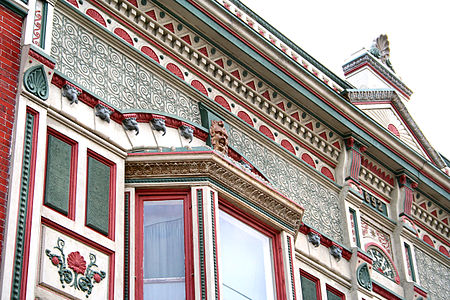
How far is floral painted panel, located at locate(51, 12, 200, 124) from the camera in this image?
13.6m

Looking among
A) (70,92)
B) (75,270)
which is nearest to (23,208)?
(75,270)

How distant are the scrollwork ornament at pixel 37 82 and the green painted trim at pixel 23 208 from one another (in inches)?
14.7

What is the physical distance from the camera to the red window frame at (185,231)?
41.8 feet

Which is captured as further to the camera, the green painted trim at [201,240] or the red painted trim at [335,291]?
the red painted trim at [335,291]

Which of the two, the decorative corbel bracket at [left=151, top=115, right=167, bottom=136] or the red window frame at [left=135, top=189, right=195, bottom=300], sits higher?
the decorative corbel bracket at [left=151, top=115, right=167, bottom=136]

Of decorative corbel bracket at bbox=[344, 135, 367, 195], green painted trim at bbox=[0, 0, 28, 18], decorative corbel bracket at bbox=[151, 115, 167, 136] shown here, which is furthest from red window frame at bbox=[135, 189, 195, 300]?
decorative corbel bracket at bbox=[344, 135, 367, 195]

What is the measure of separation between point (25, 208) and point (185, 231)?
2.58m

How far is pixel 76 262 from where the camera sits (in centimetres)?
1181

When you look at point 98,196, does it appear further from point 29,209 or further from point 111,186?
point 29,209

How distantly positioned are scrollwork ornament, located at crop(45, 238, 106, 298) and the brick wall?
2.67ft

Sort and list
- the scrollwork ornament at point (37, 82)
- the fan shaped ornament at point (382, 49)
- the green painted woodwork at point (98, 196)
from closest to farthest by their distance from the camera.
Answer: the scrollwork ornament at point (37, 82)
the green painted woodwork at point (98, 196)
the fan shaped ornament at point (382, 49)

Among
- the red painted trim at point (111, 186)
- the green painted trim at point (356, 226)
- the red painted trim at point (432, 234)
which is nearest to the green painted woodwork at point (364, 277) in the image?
the green painted trim at point (356, 226)

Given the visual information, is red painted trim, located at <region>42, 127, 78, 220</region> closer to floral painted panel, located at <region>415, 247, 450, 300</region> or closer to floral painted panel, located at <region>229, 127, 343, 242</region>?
floral painted panel, located at <region>229, 127, 343, 242</region>

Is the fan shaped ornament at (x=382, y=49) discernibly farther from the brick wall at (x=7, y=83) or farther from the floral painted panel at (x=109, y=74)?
the brick wall at (x=7, y=83)
